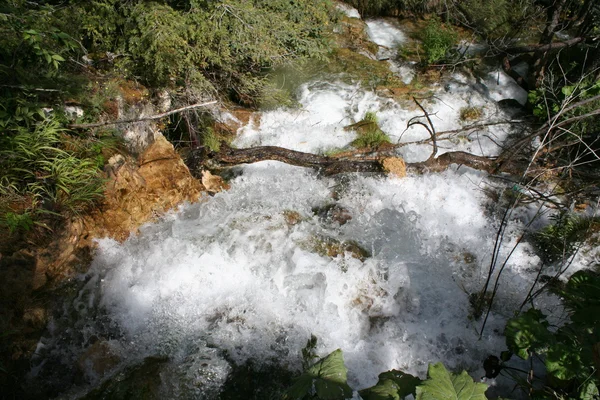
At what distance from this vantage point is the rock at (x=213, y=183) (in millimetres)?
4402

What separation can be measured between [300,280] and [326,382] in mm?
1868

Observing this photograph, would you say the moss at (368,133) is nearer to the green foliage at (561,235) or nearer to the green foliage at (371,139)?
the green foliage at (371,139)

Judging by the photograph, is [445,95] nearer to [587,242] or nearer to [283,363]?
[587,242]

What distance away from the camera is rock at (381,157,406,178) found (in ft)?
14.9

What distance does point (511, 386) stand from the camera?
2891 mm

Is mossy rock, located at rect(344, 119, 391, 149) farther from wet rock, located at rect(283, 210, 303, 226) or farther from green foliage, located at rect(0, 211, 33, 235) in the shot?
green foliage, located at rect(0, 211, 33, 235)

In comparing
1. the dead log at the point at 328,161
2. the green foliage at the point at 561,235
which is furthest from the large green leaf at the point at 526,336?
the dead log at the point at 328,161

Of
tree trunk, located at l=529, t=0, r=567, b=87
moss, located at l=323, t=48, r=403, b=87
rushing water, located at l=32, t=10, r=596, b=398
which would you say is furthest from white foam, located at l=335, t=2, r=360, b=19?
rushing water, located at l=32, t=10, r=596, b=398

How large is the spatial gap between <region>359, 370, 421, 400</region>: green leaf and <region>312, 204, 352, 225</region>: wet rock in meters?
2.39

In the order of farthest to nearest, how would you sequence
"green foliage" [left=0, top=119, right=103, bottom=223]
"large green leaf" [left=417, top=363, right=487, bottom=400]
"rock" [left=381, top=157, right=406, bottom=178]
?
"rock" [left=381, top=157, right=406, bottom=178] < "green foliage" [left=0, top=119, right=103, bottom=223] < "large green leaf" [left=417, top=363, right=487, bottom=400]

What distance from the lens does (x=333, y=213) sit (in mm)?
4305

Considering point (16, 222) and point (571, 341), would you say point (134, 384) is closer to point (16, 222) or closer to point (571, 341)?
point (16, 222)

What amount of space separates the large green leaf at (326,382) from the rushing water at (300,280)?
1331 millimetres

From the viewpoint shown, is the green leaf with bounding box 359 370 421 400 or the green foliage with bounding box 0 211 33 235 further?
the green foliage with bounding box 0 211 33 235
